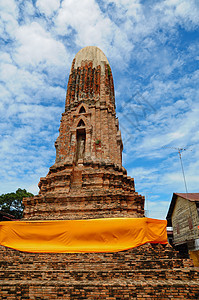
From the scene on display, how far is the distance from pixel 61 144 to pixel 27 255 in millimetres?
8381

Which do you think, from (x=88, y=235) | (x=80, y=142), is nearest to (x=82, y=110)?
(x=80, y=142)

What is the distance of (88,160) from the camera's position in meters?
14.0

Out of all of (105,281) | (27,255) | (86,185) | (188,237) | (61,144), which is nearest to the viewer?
(105,281)

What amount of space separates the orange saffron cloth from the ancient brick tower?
129 centimetres

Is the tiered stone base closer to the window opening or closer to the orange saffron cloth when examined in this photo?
the orange saffron cloth

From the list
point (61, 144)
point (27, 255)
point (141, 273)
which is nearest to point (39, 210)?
point (27, 255)

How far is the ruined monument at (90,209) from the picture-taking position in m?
6.77

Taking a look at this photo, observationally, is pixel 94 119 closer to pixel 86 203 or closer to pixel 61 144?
pixel 61 144

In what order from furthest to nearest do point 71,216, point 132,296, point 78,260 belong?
1. point 71,216
2. point 78,260
3. point 132,296

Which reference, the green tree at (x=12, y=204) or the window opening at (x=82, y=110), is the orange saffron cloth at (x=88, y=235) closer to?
the window opening at (x=82, y=110)

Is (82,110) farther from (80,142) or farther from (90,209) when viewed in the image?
(90,209)

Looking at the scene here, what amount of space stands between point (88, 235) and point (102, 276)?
2330mm

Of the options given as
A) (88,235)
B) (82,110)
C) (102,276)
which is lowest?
(102,276)

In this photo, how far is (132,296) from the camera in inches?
257
